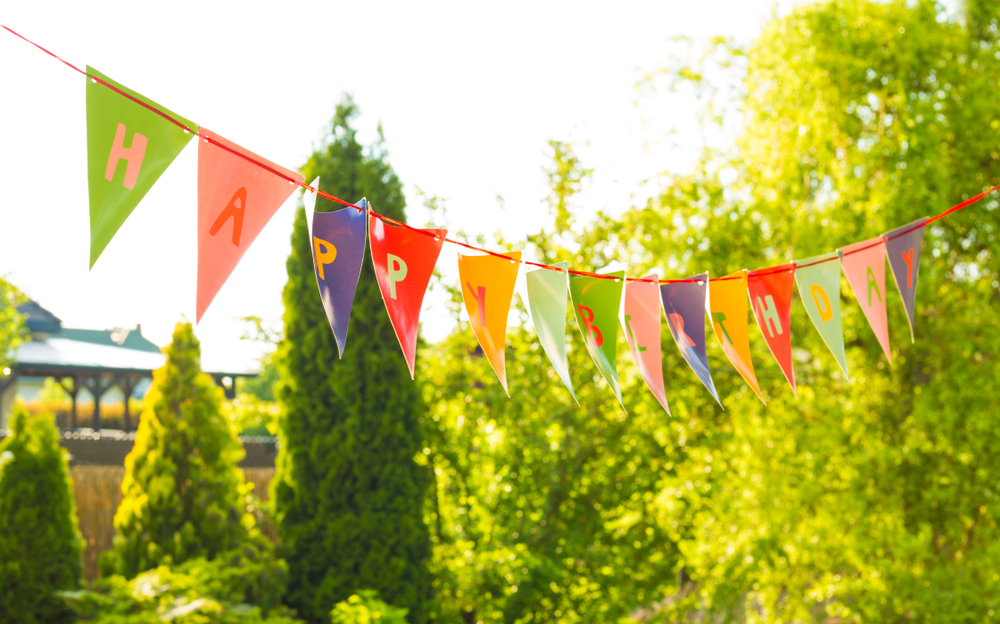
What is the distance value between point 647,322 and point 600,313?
0.83ft

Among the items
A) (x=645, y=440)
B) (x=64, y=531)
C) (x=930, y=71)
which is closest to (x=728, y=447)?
(x=645, y=440)

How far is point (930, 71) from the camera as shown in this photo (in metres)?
3.81

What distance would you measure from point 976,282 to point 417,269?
333cm

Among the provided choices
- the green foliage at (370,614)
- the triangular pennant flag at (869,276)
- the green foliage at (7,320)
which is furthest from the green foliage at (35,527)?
the triangular pennant flag at (869,276)

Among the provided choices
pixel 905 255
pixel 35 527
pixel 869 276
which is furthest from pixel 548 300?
pixel 35 527

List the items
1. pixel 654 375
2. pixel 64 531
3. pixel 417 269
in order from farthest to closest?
pixel 64 531
pixel 654 375
pixel 417 269

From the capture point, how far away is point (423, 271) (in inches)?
74.9

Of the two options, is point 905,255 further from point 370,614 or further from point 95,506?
point 95,506

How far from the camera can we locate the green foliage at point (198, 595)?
331cm

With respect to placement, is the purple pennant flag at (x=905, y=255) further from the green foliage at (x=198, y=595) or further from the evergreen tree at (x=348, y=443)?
the green foliage at (x=198, y=595)

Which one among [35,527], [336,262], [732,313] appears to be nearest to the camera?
[336,262]

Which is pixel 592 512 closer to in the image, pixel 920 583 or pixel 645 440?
pixel 645 440

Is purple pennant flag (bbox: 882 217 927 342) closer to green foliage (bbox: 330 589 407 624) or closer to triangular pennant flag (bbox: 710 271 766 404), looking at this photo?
triangular pennant flag (bbox: 710 271 766 404)

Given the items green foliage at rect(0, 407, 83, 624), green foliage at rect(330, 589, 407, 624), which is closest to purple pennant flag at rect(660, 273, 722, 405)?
green foliage at rect(330, 589, 407, 624)
